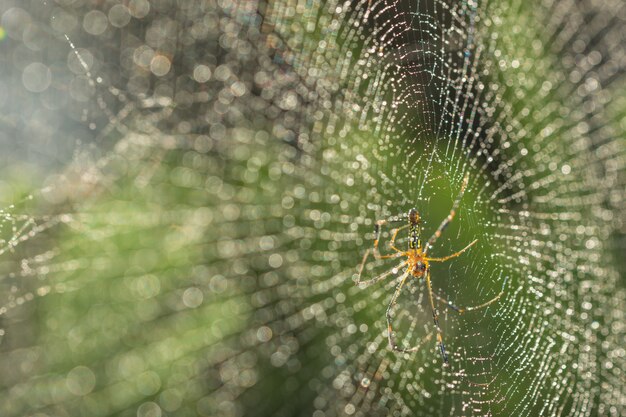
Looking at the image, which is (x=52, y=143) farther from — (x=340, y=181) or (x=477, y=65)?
(x=477, y=65)

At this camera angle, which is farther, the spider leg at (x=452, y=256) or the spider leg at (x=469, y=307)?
the spider leg at (x=469, y=307)

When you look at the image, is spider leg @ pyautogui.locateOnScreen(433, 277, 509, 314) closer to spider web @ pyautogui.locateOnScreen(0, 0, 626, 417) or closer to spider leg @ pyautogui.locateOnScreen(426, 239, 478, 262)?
spider web @ pyautogui.locateOnScreen(0, 0, 626, 417)

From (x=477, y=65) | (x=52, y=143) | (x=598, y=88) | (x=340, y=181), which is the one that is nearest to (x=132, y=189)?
(x=52, y=143)

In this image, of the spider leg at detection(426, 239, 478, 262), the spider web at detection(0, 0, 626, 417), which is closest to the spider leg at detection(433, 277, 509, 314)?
the spider web at detection(0, 0, 626, 417)

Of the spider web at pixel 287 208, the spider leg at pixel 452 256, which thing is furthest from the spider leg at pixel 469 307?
the spider leg at pixel 452 256

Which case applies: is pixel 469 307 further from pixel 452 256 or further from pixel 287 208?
pixel 287 208

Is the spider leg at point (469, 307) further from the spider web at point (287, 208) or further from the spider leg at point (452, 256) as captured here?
the spider leg at point (452, 256)

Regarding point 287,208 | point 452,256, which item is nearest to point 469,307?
point 452,256

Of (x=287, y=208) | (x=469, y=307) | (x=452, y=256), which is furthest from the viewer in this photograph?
(x=287, y=208)

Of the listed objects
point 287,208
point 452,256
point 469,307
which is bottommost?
Result: point 287,208
